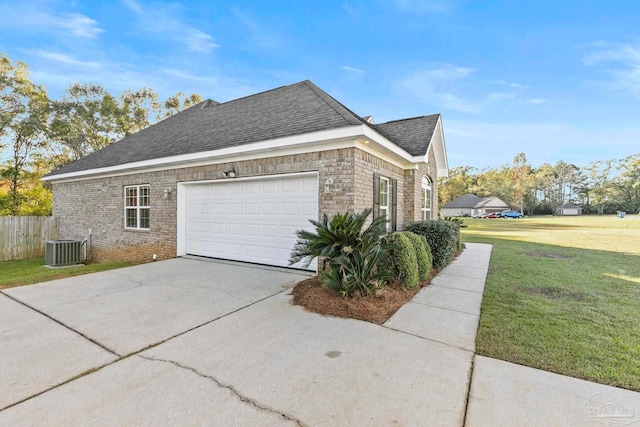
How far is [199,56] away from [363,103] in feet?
30.3

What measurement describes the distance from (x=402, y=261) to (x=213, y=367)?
3.67 metres

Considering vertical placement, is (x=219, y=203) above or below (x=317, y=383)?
above

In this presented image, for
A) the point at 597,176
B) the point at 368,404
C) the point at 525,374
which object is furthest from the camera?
the point at 597,176

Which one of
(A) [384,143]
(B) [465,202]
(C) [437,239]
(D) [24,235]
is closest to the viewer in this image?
(A) [384,143]

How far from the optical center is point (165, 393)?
7.68 ft

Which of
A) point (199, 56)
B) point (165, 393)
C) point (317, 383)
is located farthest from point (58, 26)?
point (317, 383)

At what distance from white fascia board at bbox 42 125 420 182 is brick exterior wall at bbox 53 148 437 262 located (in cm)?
14

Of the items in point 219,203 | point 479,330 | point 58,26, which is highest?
point 58,26

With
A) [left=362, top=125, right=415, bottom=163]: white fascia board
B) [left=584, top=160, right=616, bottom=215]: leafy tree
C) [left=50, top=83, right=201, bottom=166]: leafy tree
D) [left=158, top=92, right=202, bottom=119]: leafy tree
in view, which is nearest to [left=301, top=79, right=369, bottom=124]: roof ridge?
[left=362, top=125, right=415, bottom=163]: white fascia board

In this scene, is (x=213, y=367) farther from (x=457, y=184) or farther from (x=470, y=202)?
(x=457, y=184)

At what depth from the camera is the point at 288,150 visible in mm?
6535

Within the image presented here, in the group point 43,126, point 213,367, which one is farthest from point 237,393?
point 43,126

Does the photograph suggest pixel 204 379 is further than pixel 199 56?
No

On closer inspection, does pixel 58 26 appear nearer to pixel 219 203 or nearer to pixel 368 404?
pixel 219 203
